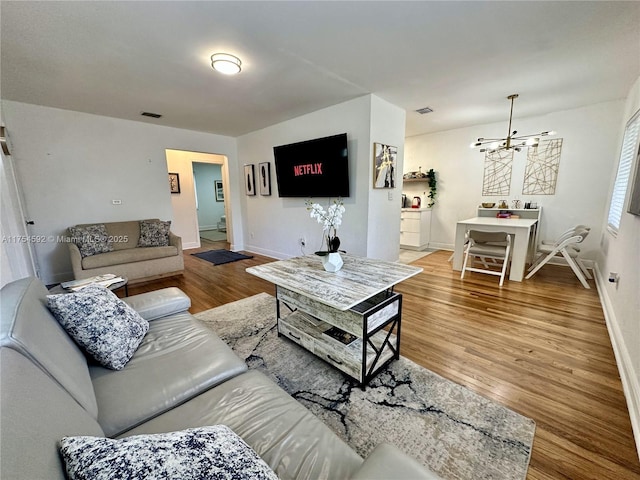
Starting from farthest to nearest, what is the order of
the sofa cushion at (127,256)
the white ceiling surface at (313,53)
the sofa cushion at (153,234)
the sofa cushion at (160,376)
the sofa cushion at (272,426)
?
the sofa cushion at (153,234)
the sofa cushion at (127,256)
the white ceiling surface at (313,53)
the sofa cushion at (160,376)
the sofa cushion at (272,426)

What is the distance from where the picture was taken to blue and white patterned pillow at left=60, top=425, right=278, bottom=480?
493 mm

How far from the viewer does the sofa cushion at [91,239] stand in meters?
3.49

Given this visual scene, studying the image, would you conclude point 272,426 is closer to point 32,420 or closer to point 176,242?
point 32,420

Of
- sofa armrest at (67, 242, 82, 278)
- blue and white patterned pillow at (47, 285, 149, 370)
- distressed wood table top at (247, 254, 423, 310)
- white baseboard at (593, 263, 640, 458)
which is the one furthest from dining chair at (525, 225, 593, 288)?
sofa armrest at (67, 242, 82, 278)

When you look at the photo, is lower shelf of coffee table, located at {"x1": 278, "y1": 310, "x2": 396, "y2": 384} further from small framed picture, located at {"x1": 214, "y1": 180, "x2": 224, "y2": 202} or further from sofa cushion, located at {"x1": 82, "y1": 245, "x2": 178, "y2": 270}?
small framed picture, located at {"x1": 214, "y1": 180, "x2": 224, "y2": 202}

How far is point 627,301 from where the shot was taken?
1996 mm

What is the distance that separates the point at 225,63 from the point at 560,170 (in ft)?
17.2

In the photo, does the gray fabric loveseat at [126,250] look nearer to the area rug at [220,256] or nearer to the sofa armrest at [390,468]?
the area rug at [220,256]

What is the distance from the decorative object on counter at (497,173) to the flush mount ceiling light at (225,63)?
4.70m

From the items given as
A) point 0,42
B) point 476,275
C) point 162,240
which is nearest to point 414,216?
point 476,275

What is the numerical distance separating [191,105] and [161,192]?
6.11ft

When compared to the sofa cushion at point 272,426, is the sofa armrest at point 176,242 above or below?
above

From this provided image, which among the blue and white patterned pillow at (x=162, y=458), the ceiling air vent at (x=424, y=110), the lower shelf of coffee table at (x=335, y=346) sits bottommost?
the lower shelf of coffee table at (x=335, y=346)

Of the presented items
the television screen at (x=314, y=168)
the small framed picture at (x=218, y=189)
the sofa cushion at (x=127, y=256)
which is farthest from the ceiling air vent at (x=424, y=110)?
the small framed picture at (x=218, y=189)
